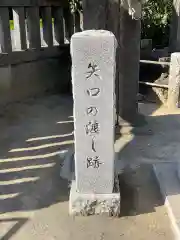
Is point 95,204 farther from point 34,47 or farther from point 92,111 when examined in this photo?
point 34,47

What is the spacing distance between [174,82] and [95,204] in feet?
15.9

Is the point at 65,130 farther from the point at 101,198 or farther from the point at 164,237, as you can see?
the point at 164,237

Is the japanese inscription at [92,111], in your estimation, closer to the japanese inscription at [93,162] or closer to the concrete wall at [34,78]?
the japanese inscription at [93,162]

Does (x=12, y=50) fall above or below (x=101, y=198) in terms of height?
above

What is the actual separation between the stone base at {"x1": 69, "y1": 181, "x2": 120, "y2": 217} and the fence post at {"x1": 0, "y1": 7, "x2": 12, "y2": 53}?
5041 mm

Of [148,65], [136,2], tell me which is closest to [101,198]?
[136,2]

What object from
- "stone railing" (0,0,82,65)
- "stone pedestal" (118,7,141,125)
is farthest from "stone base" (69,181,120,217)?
"stone railing" (0,0,82,65)

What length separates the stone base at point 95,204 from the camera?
372 cm

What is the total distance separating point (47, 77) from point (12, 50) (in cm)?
138

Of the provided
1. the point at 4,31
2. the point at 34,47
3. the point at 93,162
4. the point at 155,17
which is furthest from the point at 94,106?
the point at 155,17

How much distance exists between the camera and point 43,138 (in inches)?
241

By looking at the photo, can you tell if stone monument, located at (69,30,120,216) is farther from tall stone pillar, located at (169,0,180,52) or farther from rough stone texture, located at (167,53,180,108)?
tall stone pillar, located at (169,0,180,52)

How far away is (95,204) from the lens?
12.3 ft

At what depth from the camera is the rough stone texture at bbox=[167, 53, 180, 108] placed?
7.50m
